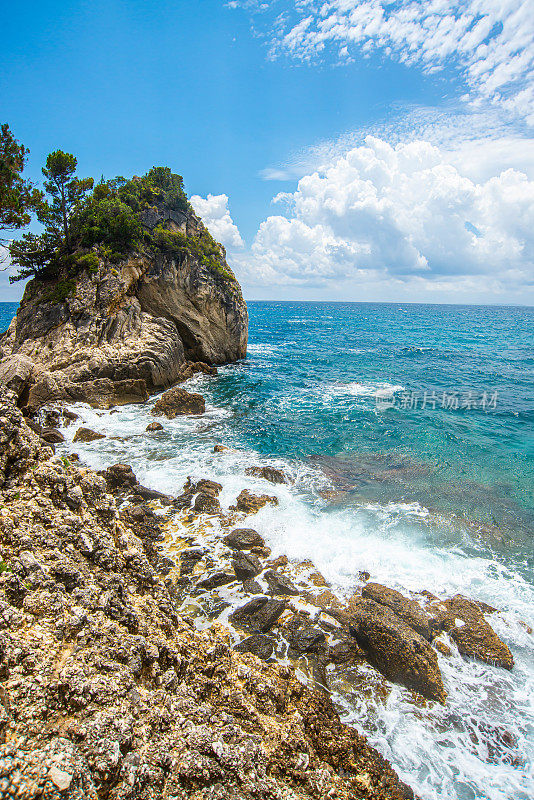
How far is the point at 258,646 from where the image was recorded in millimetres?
9297

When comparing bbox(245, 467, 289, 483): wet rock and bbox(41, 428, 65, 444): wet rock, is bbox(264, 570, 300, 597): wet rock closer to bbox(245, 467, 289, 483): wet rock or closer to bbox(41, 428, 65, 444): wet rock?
bbox(245, 467, 289, 483): wet rock

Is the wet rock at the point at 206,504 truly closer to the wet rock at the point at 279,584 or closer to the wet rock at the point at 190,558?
the wet rock at the point at 190,558

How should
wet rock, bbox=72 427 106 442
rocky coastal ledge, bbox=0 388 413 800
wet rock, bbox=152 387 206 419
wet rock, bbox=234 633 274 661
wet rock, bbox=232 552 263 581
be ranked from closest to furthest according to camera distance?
rocky coastal ledge, bbox=0 388 413 800, wet rock, bbox=234 633 274 661, wet rock, bbox=232 552 263 581, wet rock, bbox=72 427 106 442, wet rock, bbox=152 387 206 419

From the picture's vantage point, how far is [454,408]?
30109 millimetres

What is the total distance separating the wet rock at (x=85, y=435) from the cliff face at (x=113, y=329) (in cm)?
406

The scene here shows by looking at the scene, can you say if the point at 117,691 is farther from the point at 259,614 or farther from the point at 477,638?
the point at 477,638

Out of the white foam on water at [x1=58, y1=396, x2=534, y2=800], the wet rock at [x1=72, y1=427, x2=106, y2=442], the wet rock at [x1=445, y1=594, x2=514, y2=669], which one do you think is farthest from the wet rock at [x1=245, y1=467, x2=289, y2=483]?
the wet rock at [x1=72, y1=427, x2=106, y2=442]

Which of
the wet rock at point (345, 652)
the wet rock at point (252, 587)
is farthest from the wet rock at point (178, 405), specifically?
the wet rock at point (345, 652)

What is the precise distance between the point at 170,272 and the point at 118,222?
6.01 m

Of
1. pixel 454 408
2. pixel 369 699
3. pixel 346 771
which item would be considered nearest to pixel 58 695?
pixel 346 771

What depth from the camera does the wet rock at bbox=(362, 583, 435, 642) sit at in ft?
32.6

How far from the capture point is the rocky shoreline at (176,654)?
4.20 metres

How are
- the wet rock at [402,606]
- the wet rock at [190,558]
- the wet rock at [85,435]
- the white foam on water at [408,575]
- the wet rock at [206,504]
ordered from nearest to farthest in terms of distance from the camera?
the white foam on water at [408,575], the wet rock at [402,606], the wet rock at [190,558], the wet rock at [206,504], the wet rock at [85,435]

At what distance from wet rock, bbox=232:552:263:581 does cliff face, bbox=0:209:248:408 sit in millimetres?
16748
